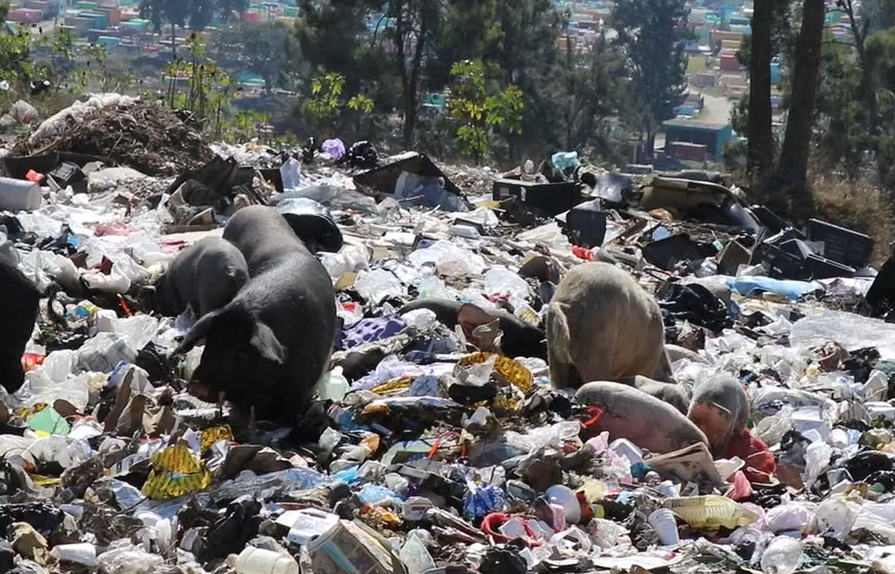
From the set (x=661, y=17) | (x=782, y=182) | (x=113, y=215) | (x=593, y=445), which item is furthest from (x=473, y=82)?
(x=661, y=17)

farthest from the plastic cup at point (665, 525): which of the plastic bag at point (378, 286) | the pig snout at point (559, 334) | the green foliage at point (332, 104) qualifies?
the green foliage at point (332, 104)

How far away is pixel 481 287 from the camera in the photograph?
427 inches

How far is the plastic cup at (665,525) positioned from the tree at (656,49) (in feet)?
143

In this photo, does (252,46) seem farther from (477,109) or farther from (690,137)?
(477,109)

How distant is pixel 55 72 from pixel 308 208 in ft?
34.7

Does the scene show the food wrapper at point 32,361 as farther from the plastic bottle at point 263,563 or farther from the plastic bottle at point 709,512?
the plastic bottle at point 709,512

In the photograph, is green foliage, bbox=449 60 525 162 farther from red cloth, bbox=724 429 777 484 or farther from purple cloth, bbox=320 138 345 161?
red cloth, bbox=724 429 777 484

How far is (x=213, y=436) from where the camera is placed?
21.3 ft

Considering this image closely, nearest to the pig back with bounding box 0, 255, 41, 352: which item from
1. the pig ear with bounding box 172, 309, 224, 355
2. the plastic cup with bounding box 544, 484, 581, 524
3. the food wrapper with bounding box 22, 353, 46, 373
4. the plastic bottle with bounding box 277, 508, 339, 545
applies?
the food wrapper with bounding box 22, 353, 46, 373

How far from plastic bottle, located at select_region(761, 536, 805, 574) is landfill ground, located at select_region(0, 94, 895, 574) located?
13 mm

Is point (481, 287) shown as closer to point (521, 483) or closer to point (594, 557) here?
point (521, 483)

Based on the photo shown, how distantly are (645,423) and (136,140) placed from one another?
9.01 m

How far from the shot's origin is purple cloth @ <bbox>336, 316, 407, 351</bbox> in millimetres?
8797

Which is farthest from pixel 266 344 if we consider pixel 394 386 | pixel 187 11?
pixel 187 11
